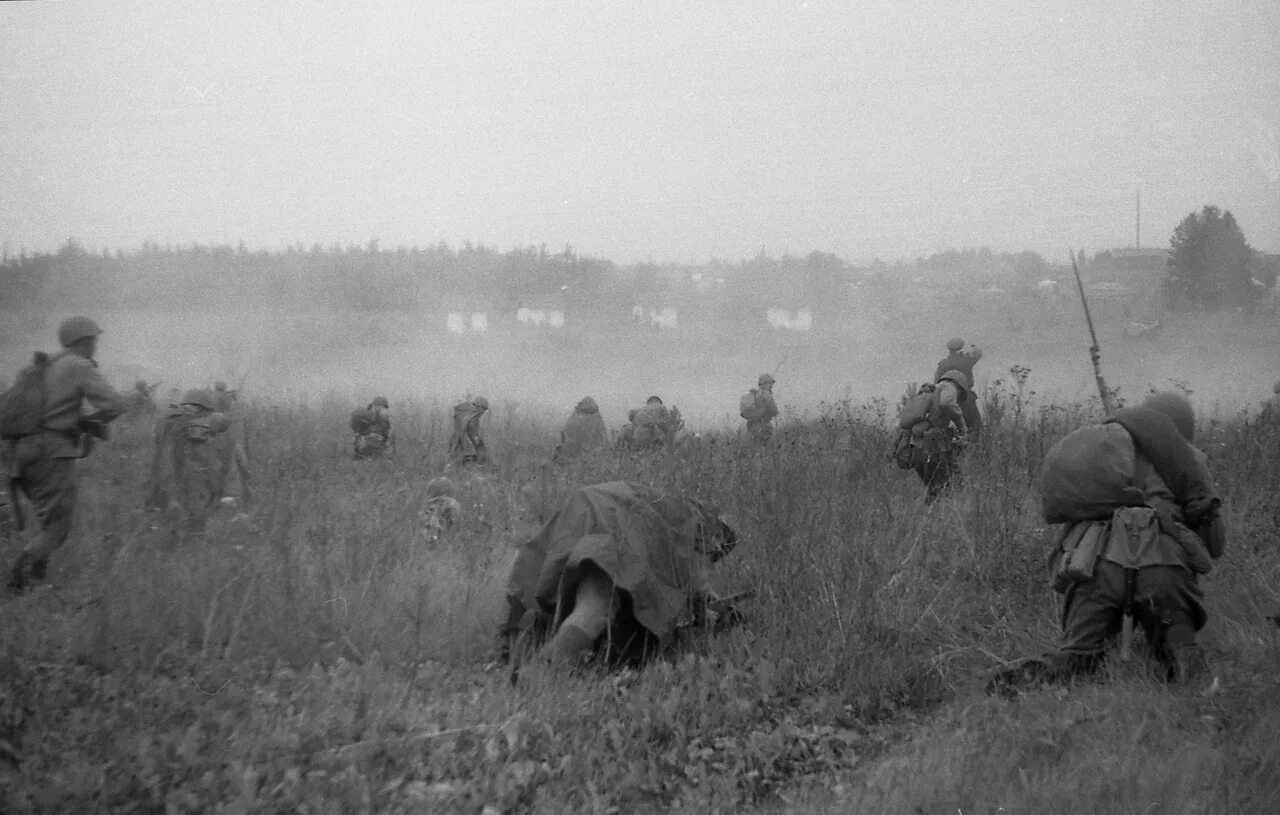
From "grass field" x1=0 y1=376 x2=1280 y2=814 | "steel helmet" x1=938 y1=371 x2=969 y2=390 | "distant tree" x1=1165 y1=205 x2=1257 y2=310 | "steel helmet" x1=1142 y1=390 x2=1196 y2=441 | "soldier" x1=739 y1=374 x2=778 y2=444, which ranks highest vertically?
"distant tree" x1=1165 y1=205 x2=1257 y2=310

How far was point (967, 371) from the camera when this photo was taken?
11367 millimetres

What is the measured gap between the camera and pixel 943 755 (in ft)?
11.8

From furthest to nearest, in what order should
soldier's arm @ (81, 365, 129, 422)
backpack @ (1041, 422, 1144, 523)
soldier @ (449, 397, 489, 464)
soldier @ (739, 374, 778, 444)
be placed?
1. soldier @ (739, 374, 778, 444)
2. soldier @ (449, 397, 489, 464)
3. soldier's arm @ (81, 365, 129, 422)
4. backpack @ (1041, 422, 1144, 523)

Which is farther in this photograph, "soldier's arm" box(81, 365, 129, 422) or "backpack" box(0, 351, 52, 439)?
"soldier's arm" box(81, 365, 129, 422)

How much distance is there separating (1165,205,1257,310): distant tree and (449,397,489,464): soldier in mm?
12910

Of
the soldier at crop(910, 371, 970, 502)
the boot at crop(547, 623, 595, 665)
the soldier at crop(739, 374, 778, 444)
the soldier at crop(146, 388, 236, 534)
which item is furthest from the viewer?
the soldier at crop(739, 374, 778, 444)

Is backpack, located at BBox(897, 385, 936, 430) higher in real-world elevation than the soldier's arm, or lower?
lower

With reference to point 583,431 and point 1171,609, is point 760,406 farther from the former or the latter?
point 1171,609

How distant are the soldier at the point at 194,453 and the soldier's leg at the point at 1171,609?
6628 mm

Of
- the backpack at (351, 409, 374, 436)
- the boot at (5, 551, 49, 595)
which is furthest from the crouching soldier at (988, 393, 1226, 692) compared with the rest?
the backpack at (351, 409, 374, 436)

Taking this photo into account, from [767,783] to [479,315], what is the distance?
3918 centimetres

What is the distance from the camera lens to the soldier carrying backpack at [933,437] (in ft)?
27.9

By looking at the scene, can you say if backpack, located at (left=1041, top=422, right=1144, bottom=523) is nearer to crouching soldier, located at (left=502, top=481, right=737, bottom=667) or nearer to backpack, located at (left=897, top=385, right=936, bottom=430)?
crouching soldier, located at (left=502, top=481, right=737, bottom=667)

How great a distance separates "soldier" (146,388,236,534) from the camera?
7605mm
